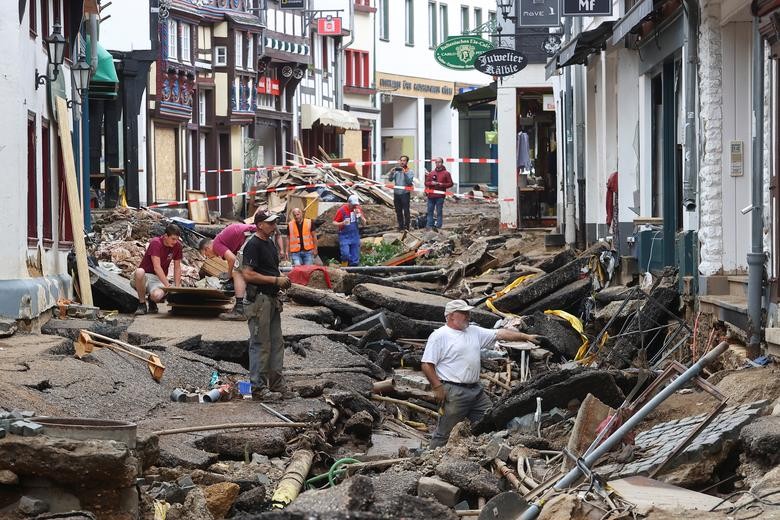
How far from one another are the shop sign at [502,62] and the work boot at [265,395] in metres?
12.9

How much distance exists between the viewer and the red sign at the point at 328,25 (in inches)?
2228

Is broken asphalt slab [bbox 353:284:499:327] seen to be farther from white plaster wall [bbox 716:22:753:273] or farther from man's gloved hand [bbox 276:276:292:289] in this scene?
man's gloved hand [bbox 276:276:292:289]

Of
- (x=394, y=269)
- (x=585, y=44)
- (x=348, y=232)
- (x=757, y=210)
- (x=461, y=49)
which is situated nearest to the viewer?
(x=757, y=210)

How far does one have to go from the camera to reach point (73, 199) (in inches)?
717

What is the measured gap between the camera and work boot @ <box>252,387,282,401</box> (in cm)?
1352

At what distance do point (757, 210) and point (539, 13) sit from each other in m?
12.4

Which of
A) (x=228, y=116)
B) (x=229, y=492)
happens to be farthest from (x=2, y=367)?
(x=228, y=116)

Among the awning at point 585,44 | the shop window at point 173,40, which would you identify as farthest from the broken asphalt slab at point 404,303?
the shop window at point 173,40

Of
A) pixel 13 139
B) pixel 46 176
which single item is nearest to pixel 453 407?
pixel 13 139

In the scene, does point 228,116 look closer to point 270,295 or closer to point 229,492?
point 270,295

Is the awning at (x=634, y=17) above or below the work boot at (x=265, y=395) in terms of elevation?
above

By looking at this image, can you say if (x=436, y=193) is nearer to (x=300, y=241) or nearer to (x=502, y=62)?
(x=300, y=241)

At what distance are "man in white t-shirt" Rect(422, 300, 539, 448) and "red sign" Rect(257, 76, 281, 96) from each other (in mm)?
38053

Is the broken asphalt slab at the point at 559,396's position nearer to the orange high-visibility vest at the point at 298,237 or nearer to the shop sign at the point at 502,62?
the shop sign at the point at 502,62
